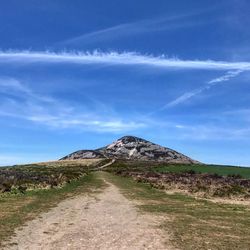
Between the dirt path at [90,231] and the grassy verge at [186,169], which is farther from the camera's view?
the grassy verge at [186,169]

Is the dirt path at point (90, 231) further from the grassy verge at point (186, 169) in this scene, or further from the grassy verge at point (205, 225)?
the grassy verge at point (186, 169)

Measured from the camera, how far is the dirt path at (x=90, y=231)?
15883 mm

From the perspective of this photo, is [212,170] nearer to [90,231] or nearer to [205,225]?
[205,225]

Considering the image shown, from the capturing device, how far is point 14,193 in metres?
38.8

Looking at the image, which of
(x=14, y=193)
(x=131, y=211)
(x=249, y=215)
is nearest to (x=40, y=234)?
(x=131, y=211)

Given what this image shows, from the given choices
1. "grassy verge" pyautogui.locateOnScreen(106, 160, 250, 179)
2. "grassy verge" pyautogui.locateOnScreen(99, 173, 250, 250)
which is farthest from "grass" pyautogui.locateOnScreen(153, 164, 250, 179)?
"grassy verge" pyautogui.locateOnScreen(99, 173, 250, 250)

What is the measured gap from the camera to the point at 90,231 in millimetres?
18750

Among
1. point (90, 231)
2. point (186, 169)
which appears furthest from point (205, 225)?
point (186, 169)

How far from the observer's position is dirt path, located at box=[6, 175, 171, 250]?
15.9m

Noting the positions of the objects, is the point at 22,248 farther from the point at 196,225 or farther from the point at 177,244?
the point at 196,225

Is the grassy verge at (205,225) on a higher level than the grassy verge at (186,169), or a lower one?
lower

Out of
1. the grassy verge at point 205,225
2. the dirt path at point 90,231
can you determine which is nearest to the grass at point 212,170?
the grassy verge at point 205,225

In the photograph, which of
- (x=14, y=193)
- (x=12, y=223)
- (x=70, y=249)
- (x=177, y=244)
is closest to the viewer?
(x=70, y=249)

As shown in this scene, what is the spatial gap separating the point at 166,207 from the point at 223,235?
11349 millimetres
